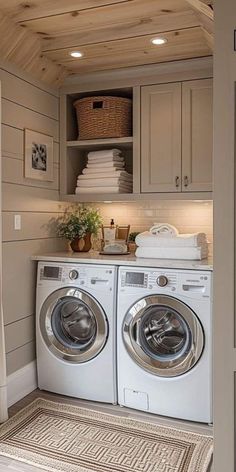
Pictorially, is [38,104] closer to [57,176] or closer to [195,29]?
[57,176]

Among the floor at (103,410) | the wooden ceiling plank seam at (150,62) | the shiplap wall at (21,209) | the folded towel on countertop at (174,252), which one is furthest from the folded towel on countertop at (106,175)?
the floor at (103,410)

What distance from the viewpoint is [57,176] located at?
11.1 feet

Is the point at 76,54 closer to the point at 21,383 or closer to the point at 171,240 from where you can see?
the point at 171,240

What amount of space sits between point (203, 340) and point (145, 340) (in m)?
0.40

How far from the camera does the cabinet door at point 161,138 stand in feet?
9.89

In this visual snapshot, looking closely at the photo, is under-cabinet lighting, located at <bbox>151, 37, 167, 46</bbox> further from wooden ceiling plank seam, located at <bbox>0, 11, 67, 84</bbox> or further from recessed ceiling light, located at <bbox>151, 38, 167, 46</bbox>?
wooden ceiling plank seam, located at <bbox>0, 11, 67, 84</bbox>

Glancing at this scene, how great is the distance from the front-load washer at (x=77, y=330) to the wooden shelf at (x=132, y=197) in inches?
24.8

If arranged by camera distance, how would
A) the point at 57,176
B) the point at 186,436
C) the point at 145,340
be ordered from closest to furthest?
the point at 186,436, the point at 145,340, the point at 57,176

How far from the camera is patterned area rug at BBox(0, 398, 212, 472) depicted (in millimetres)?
2156

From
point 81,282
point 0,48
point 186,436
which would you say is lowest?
point 186,436

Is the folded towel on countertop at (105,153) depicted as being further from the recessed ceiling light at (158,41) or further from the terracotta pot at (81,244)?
the recessed ceiling light at (158,41)

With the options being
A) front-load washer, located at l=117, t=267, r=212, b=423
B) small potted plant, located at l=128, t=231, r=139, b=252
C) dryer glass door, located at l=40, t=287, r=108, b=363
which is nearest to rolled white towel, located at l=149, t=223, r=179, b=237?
front-load washer, located at l=117, t=267, r=212, b=423

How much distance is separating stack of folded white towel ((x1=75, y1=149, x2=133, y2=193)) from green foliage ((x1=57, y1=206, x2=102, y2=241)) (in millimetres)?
197


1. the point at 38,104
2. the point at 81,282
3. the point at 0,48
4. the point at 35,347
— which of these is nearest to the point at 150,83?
the point at 38,104
